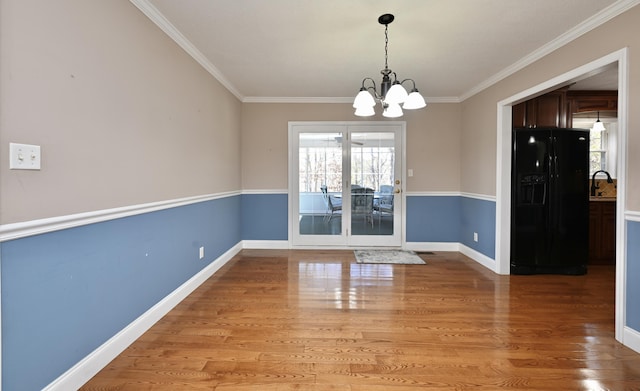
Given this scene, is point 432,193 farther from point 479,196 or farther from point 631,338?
point 631,338

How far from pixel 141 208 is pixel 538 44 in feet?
11.9

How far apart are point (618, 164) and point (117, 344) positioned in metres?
3.56

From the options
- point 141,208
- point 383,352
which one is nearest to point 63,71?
point 141,208

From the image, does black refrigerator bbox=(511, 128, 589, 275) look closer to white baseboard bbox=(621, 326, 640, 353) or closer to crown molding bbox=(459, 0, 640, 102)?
crown molding bbox=(459, 0, 640, 102)

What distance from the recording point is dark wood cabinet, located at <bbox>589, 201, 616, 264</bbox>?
3881 millimetres

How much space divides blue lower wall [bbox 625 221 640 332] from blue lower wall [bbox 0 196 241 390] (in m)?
3.35

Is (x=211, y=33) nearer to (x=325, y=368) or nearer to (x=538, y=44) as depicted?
(x=325, y=368)

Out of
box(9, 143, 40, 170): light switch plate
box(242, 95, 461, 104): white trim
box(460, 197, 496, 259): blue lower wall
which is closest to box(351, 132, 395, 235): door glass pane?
box(242, 95, 461, 104): white trim

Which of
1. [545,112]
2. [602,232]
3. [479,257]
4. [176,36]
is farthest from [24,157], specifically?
[602,232]

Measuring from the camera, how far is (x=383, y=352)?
195 cm

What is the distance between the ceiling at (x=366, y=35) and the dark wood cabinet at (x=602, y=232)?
1.62 m

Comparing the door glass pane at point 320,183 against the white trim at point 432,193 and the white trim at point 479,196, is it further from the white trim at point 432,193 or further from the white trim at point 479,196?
the white trim at point 479,196

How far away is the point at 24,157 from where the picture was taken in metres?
1.30

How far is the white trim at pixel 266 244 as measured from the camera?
4756 mm
